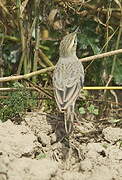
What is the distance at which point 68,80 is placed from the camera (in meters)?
6.15

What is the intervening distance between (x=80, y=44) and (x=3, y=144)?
2.49 meters

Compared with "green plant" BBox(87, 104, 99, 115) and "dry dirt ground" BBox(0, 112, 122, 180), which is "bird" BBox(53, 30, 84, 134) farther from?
"green plant" BBox(87, 104, 99, 115)

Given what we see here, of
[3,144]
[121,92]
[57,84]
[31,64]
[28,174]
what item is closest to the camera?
[28,174]

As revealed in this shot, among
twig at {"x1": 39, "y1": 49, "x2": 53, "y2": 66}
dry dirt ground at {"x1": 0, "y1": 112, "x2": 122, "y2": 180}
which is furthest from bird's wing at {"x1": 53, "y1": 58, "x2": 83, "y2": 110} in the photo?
twig at {"x1": 39, "y1": 49, "x2": 53, "y2": 66}

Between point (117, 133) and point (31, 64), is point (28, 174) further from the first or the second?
point (31, 64)

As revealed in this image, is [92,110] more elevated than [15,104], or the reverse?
[15,104]

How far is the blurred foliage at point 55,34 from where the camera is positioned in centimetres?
712

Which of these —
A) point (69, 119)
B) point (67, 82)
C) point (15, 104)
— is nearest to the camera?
point (69, 119)

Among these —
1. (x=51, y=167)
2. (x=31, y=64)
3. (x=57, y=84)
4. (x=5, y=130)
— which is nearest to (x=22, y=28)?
(x=31, y=64)

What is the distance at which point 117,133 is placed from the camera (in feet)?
20.2

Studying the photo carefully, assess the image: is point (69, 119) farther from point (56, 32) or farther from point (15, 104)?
point (56, 32)

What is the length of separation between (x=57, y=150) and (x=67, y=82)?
814 mm

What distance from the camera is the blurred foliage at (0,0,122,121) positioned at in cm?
712

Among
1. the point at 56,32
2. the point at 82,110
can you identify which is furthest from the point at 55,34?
the point at 82,110
